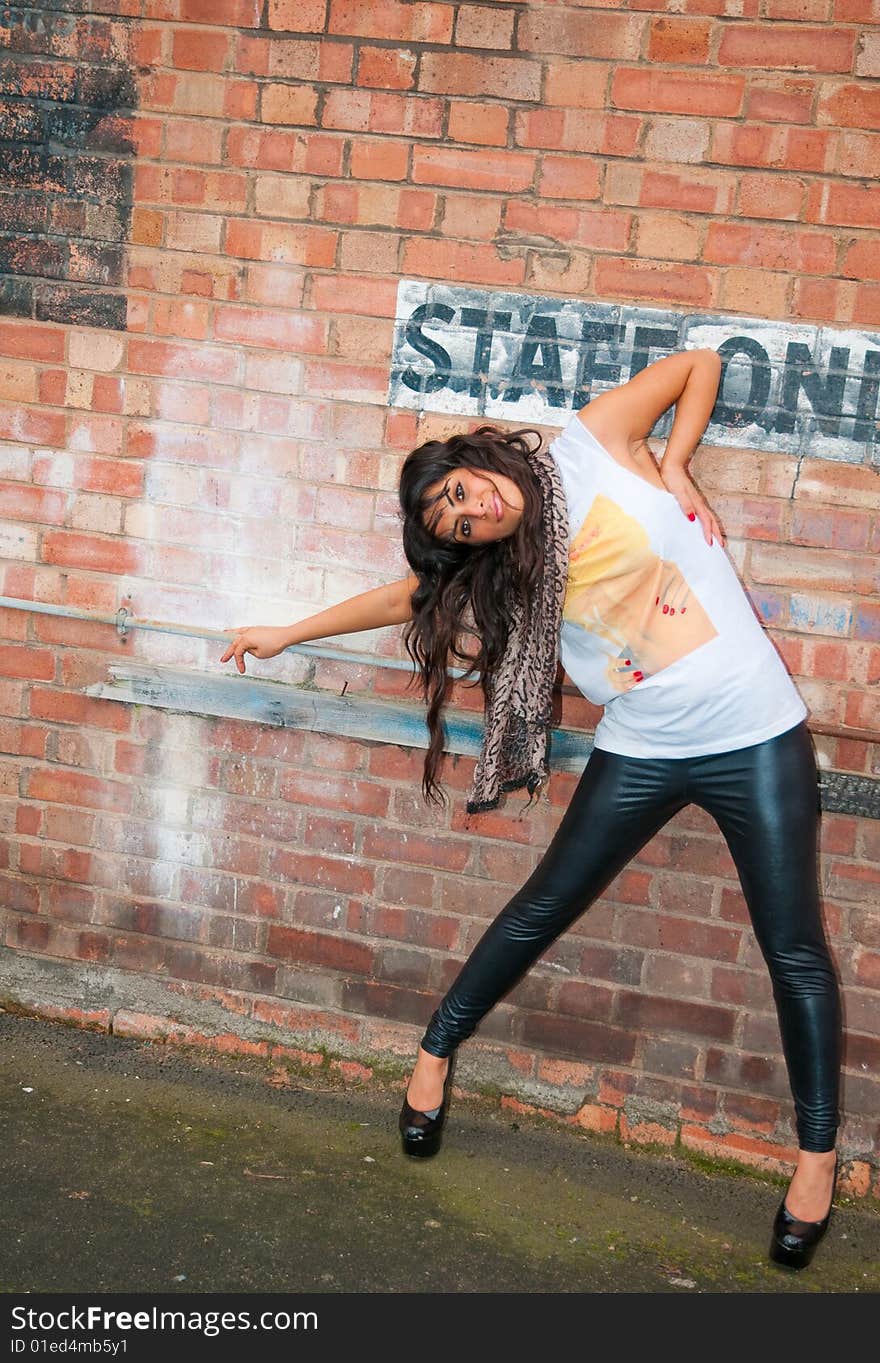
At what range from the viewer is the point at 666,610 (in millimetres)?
2832

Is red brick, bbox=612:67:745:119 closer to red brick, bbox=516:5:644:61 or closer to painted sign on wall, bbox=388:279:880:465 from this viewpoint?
red brick, bbox=516:5:644:61

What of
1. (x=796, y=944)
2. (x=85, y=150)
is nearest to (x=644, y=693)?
(x=796, y=944)

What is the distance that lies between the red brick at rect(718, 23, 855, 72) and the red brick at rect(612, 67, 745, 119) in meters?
0.05

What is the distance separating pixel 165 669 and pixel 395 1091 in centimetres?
135

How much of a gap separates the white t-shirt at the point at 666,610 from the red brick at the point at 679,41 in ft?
3.15

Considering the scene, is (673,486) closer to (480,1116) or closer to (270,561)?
(270,561)

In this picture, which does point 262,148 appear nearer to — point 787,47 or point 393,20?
point 393,20

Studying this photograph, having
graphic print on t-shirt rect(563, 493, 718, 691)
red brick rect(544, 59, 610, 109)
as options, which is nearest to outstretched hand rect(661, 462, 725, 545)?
graphic print on t-shirt rect(563, 493, 718, 691)

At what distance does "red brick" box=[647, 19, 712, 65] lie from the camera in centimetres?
304

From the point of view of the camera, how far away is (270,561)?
346 centimetres

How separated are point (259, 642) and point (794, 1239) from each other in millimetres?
1886

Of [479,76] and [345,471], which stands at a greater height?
[479,76]

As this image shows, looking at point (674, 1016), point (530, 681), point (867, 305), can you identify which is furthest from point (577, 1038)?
point (867, 305)

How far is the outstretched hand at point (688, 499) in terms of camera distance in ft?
9.46
